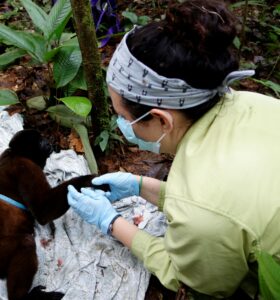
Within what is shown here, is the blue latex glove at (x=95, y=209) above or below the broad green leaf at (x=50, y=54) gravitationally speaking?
below

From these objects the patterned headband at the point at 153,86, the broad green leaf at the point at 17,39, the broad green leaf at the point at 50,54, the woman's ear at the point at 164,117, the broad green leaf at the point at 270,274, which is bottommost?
the broad green leaf at the point at 50,54

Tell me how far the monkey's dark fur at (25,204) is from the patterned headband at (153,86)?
97 cm

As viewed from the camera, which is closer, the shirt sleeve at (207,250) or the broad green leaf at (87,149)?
the shirt sleeve at (207,250)

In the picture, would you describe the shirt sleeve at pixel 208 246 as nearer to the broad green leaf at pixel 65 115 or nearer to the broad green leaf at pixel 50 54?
the broad green leaf at pixel 65 115

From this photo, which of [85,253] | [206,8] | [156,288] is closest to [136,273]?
[156,288]

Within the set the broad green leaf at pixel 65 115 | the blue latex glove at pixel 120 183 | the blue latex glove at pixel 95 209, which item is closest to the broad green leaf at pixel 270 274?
the blue latex glove at pixel 95 209

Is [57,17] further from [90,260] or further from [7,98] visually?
[90,260]

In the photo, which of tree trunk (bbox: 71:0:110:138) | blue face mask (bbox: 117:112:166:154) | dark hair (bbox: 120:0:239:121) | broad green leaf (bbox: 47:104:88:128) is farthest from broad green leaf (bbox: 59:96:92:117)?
dark hair (bbox: 120:0:239:121)

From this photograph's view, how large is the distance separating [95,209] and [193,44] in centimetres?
121

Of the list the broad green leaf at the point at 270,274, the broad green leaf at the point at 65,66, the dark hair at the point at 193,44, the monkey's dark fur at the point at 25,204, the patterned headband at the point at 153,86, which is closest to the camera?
the broad green leaf at the point at 270,274

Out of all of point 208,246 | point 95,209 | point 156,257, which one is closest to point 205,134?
point 208,246

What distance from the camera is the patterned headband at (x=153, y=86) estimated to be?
1.53 meters

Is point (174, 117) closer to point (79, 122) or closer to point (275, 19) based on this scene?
point (79, 122)

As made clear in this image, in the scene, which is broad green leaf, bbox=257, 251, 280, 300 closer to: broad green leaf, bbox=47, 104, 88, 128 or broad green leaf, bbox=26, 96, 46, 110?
broad green leaf, bbox=47, 104, 88, 128
